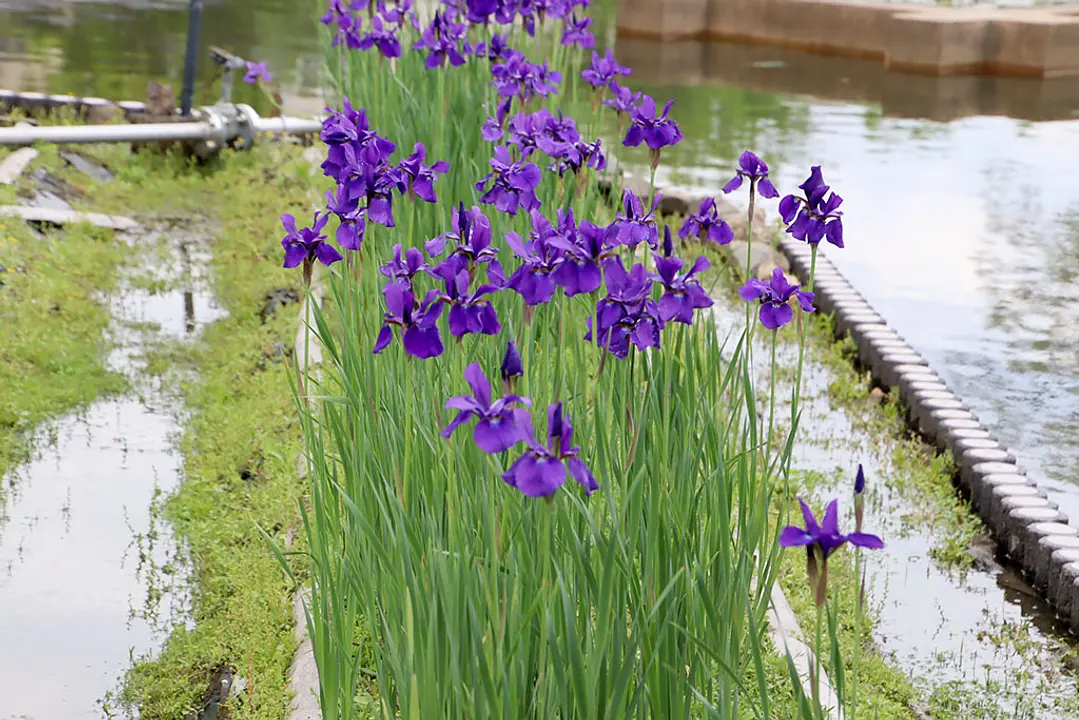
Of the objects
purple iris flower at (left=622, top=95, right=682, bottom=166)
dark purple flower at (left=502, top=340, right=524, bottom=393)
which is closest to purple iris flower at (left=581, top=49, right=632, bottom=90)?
purple iris flower at (left=622, top=95, right=682, bottom=166)

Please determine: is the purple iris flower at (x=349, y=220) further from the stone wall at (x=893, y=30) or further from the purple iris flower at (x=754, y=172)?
the stone wall at (x=893, y=30)

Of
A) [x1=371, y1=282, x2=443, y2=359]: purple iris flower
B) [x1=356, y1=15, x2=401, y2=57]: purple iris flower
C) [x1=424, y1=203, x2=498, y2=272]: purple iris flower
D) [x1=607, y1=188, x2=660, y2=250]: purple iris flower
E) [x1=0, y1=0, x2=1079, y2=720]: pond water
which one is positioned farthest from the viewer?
[x1=356, y1=15, x2=401, y2=57]: purple iris flower

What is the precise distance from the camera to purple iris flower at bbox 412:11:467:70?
4371 millimetres

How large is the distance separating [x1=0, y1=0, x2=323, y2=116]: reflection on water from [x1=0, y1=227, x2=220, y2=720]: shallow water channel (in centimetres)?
426

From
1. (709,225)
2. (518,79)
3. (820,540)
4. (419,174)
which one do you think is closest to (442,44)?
(518,79)

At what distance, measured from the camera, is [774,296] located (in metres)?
2.49

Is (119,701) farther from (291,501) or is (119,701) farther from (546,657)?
(546,657)

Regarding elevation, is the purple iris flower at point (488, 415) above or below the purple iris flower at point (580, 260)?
below

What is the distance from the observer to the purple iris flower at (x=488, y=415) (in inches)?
64.6

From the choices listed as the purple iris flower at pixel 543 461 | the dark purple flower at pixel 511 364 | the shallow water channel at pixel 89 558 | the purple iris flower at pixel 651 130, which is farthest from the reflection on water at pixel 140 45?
the purple iris flower at pixel 543 461

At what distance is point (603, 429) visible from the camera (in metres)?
2.35

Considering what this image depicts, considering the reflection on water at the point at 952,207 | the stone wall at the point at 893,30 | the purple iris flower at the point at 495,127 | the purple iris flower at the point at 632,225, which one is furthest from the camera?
the stone wall at the point at 893,30

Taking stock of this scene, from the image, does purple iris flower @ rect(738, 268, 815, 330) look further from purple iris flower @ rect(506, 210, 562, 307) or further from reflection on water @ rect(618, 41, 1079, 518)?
reflection on water @ rect(618, 41, 1079, 518)

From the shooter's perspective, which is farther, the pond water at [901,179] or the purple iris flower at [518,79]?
the purple iris flower at [518,79]
